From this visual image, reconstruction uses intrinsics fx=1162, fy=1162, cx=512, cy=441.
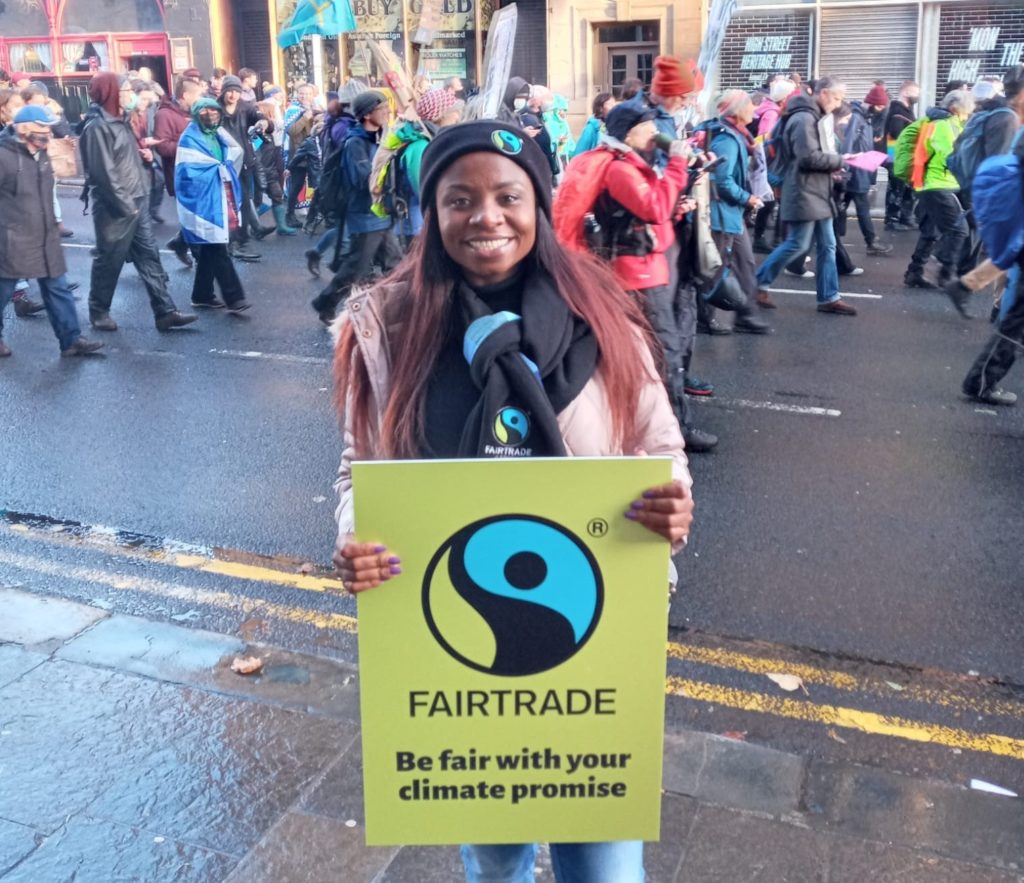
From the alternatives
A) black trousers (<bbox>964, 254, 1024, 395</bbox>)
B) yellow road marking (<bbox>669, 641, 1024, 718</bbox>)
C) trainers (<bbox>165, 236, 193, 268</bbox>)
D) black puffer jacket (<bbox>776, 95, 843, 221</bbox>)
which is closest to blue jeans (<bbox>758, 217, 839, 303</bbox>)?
black puffer jacket (<bbox>776, 95, 843, 221</bbox>)

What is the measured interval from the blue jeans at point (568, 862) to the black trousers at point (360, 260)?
7.48 meters

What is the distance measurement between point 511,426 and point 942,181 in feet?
30.3

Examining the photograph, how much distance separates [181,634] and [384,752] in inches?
102

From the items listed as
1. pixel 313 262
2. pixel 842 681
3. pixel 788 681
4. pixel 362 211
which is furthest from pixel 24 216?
pixel 842 681

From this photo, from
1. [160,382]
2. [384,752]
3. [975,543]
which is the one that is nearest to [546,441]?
[384,752]

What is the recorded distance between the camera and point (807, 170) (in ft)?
30.8

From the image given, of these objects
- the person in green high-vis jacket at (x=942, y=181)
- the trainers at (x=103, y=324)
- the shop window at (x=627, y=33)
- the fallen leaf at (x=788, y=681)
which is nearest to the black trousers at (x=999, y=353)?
the person in green high-vis jacket at (x=942, y=181)

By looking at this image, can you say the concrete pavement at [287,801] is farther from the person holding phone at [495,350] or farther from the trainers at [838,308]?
the trainers at [838,308]

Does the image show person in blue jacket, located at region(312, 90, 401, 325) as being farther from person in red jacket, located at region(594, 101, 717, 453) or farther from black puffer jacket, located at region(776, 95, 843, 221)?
person in red jacket, located at region(594, 101, 717, 453)

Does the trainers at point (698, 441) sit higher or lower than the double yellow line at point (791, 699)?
higher

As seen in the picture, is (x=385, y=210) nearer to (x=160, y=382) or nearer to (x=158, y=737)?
(x=160, y=382)

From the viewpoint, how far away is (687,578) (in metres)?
4.96

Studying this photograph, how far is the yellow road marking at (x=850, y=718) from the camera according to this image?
12.0 feet

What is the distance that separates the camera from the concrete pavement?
302 centimetres
